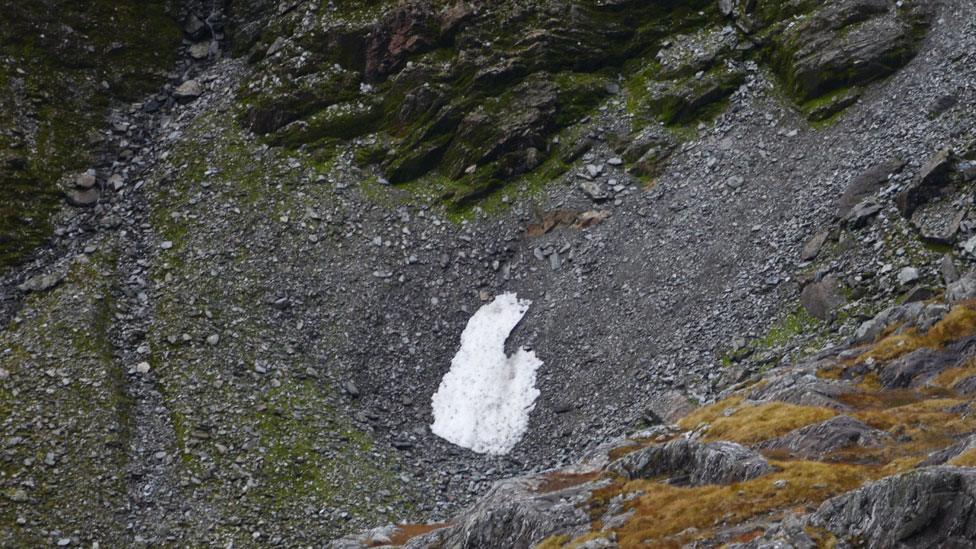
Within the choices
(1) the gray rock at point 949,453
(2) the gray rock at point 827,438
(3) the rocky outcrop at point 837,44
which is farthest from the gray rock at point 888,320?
(3) the rocky outcrop at point 837,44

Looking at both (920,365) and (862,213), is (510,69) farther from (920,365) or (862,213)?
(920,365)

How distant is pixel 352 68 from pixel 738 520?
53215mm

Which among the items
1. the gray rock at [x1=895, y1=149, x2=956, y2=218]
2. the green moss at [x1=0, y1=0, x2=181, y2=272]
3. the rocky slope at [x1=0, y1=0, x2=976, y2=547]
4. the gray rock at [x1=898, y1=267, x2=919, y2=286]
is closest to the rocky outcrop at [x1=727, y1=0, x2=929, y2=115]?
the rocky slope at [x1=0, y1=0, x2=976, y2=547]

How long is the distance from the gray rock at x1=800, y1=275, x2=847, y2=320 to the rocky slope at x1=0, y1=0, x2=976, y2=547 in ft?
0.50

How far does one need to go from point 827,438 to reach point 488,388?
22668 mm

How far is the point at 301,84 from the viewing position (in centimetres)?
7188

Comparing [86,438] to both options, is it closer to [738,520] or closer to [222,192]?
[222,192]

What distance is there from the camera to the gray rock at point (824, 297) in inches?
1731

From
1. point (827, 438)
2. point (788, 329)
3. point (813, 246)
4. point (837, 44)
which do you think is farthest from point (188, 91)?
point (827, 438)

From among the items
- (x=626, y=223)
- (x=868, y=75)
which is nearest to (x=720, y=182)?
(x=626, y=223)

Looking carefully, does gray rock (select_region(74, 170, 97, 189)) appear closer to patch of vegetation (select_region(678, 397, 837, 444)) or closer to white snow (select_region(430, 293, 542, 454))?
white snow (select_region(430, 293, 542, 454))

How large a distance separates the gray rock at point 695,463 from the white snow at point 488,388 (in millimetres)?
12303

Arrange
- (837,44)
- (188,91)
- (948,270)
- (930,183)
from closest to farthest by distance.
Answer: (948,270) < (930,183) < (837,44) < (188,91)

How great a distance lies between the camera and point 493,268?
58094mm
